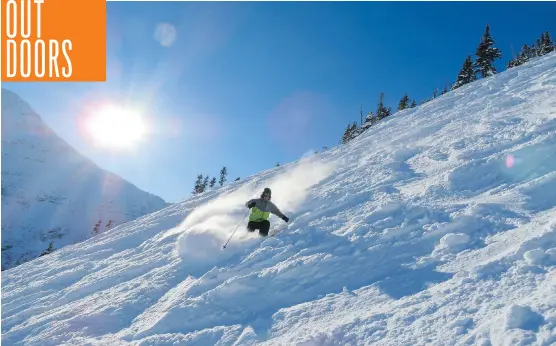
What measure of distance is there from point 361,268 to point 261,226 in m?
3.87

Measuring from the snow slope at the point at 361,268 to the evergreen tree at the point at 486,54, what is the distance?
1425 inches

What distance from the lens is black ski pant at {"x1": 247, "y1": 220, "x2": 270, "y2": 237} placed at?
31.9ft

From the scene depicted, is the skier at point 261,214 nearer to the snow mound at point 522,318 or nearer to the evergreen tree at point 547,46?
the snow mound at point 522,318

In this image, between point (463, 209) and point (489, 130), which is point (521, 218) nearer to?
point (463, 209)

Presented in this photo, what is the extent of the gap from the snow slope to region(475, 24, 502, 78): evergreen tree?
119 feet

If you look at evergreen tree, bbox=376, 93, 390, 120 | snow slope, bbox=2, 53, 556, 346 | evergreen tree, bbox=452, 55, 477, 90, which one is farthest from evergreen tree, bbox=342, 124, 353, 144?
snow slope, bbox=2, 53, 556, 346

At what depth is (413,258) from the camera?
641 centimetres

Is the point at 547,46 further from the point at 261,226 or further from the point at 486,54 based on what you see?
the point at 261,226

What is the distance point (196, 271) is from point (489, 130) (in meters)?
10.3

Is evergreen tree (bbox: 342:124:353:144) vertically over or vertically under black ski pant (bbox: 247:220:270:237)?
over

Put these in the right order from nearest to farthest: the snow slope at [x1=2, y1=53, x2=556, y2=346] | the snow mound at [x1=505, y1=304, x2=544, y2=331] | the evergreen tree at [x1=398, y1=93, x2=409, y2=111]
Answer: the snow mound at [x1=505, y1=304, x2=544, y2=331] < the snow slope at [x1=2, y1=53, x2=556, y2=346] < the evergreen tree at [x1=398, y1=93, x2=409, y2=111]

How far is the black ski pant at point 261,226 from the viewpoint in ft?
31.9

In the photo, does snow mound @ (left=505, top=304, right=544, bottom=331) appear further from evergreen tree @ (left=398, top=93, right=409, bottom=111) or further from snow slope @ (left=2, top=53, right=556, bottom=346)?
evergreen tree @ (left=398, top=93, right=409, bottom=111)

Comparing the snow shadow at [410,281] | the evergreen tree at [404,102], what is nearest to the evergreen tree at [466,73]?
the evergreen tree at [404,102]
